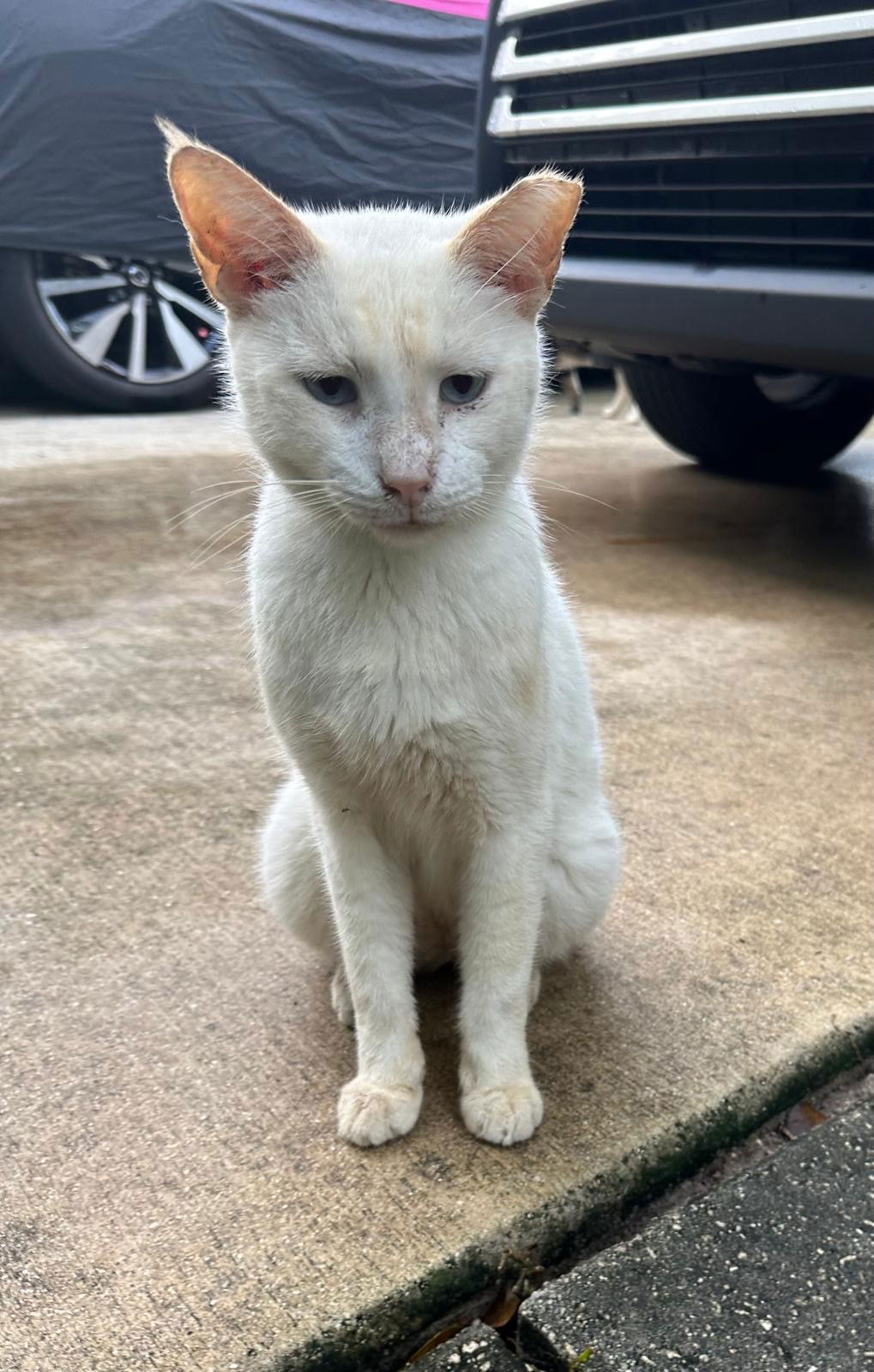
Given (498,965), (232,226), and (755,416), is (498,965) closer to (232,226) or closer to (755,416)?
(232,226)

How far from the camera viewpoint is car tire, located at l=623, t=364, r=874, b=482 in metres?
4.70

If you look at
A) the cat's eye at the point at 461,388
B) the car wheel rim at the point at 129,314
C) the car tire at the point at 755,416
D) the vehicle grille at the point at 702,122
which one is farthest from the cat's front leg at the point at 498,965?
the car wheel rim at the point at 129,314

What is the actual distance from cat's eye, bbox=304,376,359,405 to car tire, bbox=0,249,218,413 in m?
4.80

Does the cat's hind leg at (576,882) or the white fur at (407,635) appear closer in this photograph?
the white fur at (407,635)

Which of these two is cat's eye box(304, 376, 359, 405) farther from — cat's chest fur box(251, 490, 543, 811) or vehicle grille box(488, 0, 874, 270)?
vehicle grille box(488, 0, 874, 270)

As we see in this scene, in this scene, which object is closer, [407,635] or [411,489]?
[411,489]

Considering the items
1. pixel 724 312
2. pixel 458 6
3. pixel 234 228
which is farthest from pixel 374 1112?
pixel 458 6

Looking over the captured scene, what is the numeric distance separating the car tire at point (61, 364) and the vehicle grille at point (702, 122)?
268cm

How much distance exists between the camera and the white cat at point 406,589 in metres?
1.25

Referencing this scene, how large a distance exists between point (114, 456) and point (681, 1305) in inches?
187

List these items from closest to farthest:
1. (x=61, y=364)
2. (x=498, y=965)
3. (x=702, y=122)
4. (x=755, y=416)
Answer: (x=498, y=965), (x=702, y=122), (x=755, y=416), (x=61, y=364)

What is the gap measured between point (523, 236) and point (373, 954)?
0.87m

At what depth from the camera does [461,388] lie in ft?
4.25

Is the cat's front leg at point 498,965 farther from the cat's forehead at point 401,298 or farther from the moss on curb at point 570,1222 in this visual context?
the cat's forehead at point 401,298
